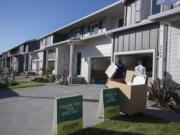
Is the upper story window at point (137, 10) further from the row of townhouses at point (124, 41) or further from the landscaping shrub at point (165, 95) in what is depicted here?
the landscaping shrub at point (165, 95)

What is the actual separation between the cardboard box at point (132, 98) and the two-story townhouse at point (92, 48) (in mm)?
9365

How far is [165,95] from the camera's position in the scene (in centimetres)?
927

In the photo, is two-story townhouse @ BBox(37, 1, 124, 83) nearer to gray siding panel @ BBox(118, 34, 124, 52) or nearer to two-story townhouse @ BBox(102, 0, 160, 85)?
two-story townhouse @ BBox(102, 0, 160, 85)

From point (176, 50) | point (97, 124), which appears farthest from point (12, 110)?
point (176, 50)

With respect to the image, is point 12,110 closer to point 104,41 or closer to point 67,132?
point 67,132

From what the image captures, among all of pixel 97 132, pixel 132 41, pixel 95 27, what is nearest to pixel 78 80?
pixel 95 27

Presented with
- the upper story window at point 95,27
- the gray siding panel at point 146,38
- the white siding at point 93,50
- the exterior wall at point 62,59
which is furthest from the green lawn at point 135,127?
the exterior wall at point 62,59

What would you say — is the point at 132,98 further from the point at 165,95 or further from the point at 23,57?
the point at 23,57

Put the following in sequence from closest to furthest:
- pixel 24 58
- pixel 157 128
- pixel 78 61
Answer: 1. pixel 157 128
2. pixel 78 61
3. pixel 24 58

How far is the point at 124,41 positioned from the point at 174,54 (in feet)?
14.8

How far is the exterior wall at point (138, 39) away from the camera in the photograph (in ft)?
39.4

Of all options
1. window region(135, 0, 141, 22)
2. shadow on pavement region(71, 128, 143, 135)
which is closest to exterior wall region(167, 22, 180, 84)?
shadow on pavement region(71, 128, 143, 135)

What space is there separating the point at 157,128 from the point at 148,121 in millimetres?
752

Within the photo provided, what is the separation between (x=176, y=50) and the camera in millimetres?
10312
